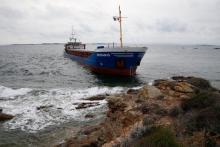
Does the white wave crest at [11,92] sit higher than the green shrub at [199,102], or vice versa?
the green shrub at [199,102]

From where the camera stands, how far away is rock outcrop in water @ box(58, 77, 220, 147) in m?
6.59

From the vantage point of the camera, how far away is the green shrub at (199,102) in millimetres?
9745

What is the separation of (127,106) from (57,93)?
10.6 metres

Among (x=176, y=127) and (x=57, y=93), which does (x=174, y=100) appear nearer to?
(x=176, y=127)

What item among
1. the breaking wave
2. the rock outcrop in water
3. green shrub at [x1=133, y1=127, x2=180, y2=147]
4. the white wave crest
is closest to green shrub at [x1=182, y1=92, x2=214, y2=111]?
the rock outcrop in water

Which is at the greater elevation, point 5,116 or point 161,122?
point 161,122

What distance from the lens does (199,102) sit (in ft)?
33.1

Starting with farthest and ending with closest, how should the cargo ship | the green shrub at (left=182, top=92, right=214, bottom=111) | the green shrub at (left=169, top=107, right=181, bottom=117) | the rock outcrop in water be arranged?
the cargo ship
the green shrub at (left=169, top=107, right=181, bottom=117)
the green shrub at (left=182, top=92, right=214, bottom=111)
the rock outcrop in water

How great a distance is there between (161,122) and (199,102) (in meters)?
2.11

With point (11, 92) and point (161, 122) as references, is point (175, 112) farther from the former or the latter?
point (11, 92)

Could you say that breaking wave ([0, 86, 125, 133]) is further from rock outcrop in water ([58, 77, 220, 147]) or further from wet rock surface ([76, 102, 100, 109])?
rock outcrop in water ([58, 77, 220, 147])

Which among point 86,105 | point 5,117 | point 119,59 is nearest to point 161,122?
point 86,105

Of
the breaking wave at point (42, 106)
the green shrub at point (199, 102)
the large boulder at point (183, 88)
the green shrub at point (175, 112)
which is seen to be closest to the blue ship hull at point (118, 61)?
the breaking wave at point (42, 106)

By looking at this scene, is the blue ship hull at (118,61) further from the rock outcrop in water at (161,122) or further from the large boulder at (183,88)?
the large boulder at (183,88)
